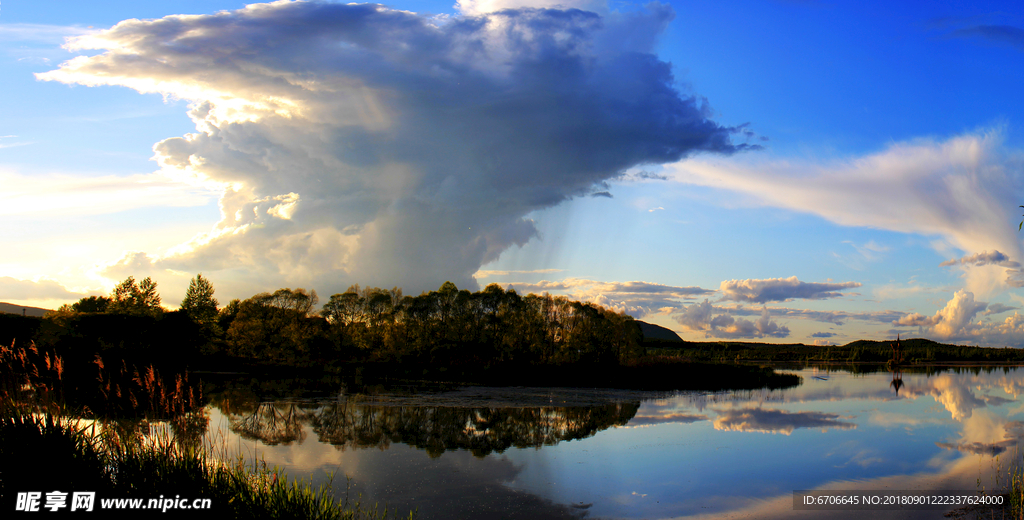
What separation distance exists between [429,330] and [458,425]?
39148mm

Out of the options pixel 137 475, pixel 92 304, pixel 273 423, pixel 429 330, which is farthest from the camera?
pixel 92 304

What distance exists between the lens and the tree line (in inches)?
2247

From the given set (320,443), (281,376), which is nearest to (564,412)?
(320,443)

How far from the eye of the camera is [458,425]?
863 inches

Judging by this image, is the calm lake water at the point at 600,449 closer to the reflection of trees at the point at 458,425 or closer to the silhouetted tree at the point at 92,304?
the reflection of trees at the point at 458,425

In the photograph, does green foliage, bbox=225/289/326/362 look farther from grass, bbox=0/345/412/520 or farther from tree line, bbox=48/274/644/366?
grass, bbox=0/345/412/520

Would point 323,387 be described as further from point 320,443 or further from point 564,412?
point 320,443

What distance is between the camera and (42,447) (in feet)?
Result: 29.2

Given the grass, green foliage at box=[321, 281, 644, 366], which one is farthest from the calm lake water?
green foliage at box=[321, 281, 644, 366]

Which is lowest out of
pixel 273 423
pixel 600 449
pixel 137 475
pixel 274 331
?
pixel 600 449

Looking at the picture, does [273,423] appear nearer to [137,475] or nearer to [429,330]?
[137,475]

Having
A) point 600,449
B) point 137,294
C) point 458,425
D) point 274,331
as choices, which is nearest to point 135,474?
point 600,449

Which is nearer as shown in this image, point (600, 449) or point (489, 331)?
point (600, 449)

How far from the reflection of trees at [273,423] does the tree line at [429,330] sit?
32.9 metres
